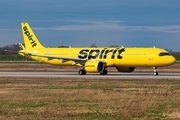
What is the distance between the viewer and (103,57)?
57.1 m

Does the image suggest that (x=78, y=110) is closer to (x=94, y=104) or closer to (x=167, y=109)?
(x=94, y=104)

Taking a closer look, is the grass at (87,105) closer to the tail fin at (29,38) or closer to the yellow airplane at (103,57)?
the yellow airplane at (103,57)

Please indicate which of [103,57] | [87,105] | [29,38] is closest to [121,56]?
[103,57]

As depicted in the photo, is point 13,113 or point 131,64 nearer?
point 13,113

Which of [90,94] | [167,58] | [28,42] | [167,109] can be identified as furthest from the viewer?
[28,42]

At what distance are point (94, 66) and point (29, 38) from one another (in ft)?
46.7

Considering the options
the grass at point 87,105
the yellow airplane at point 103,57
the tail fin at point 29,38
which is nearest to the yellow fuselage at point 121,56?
the yellow airplane at point 103,57

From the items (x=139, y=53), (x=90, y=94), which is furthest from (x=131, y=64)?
(x=90, y=94)

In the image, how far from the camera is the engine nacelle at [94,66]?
2151 inches

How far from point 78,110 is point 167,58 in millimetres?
33870

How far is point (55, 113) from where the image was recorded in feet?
65.5

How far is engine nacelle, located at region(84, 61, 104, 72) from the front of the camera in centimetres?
5462

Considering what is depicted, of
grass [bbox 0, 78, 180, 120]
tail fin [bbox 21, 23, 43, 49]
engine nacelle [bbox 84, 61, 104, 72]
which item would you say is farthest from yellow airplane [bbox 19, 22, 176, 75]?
grass [bbox 0, 78, 180, 120]

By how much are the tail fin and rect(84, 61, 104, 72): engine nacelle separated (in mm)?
11701
